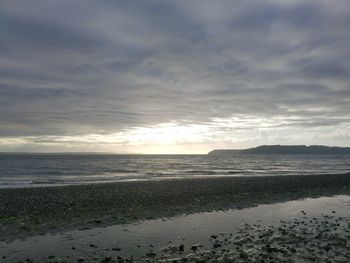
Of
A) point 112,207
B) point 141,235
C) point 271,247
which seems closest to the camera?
point 271,247

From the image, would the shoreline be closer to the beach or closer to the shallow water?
the beach

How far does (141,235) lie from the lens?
16.1m

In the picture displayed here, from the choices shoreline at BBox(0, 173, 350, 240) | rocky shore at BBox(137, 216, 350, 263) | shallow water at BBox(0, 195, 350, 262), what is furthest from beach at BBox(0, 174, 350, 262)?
shallow water at BBox(0, 195, 350, 262)

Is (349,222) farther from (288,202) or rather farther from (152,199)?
(152,199)

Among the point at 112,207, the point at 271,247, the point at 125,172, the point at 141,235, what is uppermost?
the point at 125,172

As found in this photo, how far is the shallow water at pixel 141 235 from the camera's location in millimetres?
13445

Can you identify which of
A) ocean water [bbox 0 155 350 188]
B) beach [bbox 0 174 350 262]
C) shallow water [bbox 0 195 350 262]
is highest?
ocean water [bbox 0 155 350 188]

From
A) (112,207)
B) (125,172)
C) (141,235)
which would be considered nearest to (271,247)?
(141,235)

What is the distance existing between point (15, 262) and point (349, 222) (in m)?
16.6

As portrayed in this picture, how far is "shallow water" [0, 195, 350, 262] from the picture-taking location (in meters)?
13.4

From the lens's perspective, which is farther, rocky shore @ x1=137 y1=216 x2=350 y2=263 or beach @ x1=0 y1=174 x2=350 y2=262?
beach @ x1=0 y1=174 x2=350 y2=262

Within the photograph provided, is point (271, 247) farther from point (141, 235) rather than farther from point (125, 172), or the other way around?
point (125, 172)

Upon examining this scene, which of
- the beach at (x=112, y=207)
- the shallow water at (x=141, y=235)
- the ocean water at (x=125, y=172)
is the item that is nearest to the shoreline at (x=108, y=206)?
the beach at (x=112, y=207)

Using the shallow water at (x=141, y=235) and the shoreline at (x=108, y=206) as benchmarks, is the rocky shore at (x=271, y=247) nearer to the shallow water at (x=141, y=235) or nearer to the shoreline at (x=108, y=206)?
the shallow water at (x=141, y=235)
